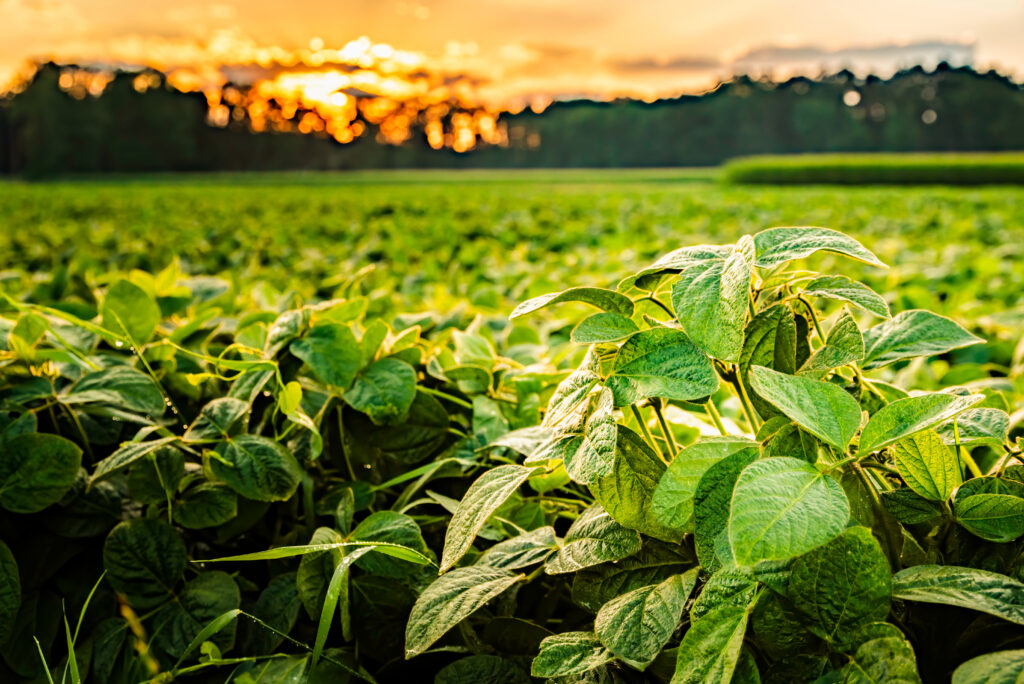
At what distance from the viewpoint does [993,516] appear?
0.53 m

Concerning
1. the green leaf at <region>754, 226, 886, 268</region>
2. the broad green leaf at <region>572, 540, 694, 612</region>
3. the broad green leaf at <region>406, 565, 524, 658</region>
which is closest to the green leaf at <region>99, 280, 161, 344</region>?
the broad green leaf at <region>406, 565, 524, 658</region>

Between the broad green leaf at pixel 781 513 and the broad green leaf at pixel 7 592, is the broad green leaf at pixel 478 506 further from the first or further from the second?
the broad green leaf at pixel 7 592

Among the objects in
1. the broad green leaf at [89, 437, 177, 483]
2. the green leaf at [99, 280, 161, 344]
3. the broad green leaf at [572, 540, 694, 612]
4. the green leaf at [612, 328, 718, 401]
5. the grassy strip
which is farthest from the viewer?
the grassy strip

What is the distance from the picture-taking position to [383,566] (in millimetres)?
693

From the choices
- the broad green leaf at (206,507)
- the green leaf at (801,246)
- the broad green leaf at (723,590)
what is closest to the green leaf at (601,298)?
the green leaf at (801,246)

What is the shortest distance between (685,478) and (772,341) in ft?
0.43

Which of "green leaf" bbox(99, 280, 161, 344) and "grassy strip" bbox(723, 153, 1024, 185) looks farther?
"grassy strip" bbox(723, 153, 1024, 185)

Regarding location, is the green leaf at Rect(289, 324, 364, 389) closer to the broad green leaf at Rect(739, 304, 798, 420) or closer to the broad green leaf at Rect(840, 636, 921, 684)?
the broad green leaf at Rect(739, 304, 798, 420)

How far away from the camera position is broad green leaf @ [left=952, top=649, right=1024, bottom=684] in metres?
0.41

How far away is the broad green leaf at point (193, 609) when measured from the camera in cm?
75

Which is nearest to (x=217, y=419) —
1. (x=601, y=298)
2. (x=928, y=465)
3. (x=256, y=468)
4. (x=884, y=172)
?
(x=256, y=468)

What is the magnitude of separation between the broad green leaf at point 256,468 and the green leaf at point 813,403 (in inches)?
19.7

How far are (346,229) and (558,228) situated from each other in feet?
4.25

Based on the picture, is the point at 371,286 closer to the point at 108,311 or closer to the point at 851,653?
the point at 108,311
